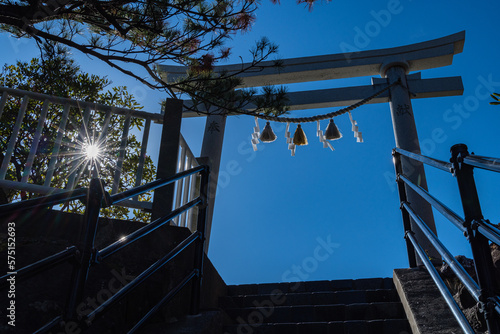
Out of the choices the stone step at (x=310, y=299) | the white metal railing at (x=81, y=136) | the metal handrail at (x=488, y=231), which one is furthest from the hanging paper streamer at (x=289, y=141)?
the metal handrail at (x=488, y=231)

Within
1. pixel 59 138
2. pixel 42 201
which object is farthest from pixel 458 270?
pixel 59 138

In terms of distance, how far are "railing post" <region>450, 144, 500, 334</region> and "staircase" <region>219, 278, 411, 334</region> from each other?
100cm

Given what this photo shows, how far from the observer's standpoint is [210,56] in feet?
13.3

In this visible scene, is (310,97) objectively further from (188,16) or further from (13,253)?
(13,253)

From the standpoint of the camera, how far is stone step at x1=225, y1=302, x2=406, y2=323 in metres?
2.61

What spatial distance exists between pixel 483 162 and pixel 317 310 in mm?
1585

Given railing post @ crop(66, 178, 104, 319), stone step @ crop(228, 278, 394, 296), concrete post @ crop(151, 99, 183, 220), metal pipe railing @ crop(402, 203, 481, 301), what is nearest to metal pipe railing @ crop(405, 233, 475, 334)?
metal pipe railing @ crop(402, 203, 481, 301)

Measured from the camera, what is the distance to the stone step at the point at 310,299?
9.64 feet

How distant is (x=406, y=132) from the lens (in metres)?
6.19

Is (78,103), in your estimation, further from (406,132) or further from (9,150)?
(406,132)

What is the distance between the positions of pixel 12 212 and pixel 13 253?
1.09 m

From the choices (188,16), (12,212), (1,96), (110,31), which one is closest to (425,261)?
(12,212)

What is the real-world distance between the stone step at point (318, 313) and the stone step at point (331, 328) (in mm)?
233

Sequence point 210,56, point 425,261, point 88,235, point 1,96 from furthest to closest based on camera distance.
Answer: point 210,56, point 1,96, point 425,261, point 88,235
